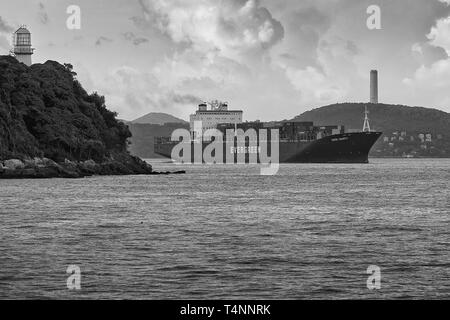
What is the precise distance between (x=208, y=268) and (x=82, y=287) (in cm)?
452

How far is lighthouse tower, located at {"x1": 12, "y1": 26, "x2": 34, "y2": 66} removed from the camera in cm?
12888

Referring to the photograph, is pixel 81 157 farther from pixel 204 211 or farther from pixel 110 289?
Result: pixel 110 289

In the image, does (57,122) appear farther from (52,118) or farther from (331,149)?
(331,149)

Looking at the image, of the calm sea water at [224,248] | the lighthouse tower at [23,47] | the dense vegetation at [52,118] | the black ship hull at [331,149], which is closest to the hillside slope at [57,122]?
the dense vegetation at [52,118]

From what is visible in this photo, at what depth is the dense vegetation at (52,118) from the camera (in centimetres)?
9606

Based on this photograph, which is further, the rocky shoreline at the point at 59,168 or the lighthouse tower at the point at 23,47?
the lighthouse tower at the point at 23,47

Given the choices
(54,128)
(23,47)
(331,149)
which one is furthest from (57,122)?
(331,149)

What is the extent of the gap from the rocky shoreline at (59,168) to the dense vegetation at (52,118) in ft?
3.09

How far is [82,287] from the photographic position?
77.2 ft

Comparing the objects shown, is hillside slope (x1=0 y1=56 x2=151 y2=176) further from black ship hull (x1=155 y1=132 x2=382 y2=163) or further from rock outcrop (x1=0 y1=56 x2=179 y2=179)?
black ship hull (x1=155 y1=132 x2=382 y2=163)

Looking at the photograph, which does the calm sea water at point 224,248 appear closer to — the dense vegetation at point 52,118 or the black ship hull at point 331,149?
the dense vegetation at point 52,118

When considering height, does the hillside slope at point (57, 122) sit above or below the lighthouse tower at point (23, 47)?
below

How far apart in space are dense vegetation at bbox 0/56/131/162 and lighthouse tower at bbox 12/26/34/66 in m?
9.51

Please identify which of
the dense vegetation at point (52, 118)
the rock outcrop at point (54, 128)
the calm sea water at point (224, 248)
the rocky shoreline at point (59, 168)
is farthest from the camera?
the dense vegetation at point (52, 118)
